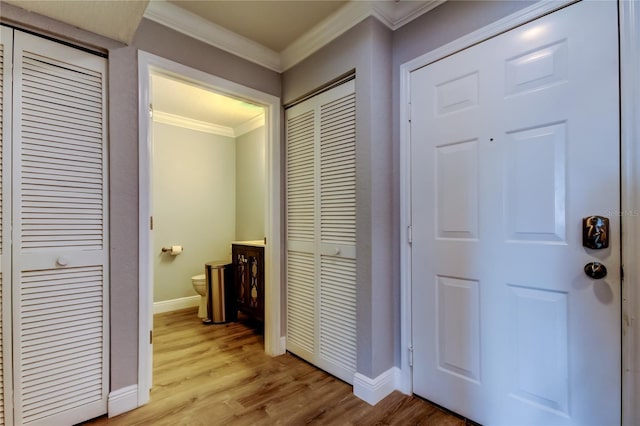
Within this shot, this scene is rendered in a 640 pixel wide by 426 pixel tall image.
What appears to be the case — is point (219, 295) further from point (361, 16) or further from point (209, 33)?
point (361, 16)

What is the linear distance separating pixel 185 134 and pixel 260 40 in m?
2.14

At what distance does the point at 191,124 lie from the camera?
3.95 metres

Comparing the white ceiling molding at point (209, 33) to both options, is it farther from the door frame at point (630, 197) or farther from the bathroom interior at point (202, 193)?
the door frame at point (630, 197)

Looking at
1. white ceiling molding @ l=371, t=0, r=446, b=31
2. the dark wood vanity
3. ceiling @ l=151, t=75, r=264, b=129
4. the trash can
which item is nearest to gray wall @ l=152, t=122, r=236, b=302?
ceiling @ l=151, t=75, r=264, b=129

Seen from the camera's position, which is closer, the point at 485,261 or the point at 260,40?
the point at 485,261

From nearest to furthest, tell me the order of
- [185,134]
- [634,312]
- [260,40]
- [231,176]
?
[634,312], [260,40], [185,134], [231,176]

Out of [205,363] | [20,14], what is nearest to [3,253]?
[20,14]

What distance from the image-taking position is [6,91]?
1482 mm

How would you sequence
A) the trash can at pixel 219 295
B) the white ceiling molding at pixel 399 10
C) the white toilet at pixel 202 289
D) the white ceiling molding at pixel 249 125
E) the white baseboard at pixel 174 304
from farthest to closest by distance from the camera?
the white ceiling molding at pixel 249 125 < the white baseboard at pixel 174 304 < the white toilet at pixel 202 289 < the trash can at pixel 219 295 < the white ceiling molding at pixel 399 10

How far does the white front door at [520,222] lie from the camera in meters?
1.26

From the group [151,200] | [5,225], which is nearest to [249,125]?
[151,200]

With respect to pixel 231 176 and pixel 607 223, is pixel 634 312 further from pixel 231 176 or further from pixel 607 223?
pixel 231 176

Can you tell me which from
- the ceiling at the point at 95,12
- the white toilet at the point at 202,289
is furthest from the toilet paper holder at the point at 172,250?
the ceiling at the point at 95,12

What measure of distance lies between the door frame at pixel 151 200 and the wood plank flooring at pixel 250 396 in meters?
0.17
